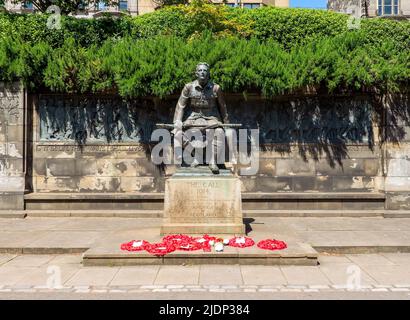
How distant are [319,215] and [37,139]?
8967 mm

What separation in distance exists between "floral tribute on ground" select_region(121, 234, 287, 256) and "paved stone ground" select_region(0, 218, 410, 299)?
1.21ft

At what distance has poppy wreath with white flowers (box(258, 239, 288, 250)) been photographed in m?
7.77

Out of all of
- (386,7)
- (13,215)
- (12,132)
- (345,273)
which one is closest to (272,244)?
(345,273)

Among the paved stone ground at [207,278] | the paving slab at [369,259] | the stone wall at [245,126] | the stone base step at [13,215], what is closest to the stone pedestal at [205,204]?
the paved stone ground at [207,278]

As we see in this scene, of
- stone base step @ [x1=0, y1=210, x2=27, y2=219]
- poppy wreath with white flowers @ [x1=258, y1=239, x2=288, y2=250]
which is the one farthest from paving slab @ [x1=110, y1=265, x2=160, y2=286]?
stone base step @ [x1=0, y1=210, x2=27, y2=219]

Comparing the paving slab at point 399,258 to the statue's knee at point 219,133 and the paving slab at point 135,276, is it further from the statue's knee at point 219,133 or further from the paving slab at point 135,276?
the paving slab at point 135,276

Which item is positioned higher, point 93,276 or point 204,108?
point 204,108

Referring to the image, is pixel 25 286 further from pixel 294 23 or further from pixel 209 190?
pixel 294 23

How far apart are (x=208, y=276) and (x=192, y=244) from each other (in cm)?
108

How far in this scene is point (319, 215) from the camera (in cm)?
1290

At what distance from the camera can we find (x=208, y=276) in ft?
22.5

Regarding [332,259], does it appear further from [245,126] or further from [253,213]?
[245,126]

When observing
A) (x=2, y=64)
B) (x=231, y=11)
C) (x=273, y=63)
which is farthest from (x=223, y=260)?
(x=231, y=11)

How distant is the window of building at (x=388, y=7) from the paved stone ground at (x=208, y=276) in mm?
32871
